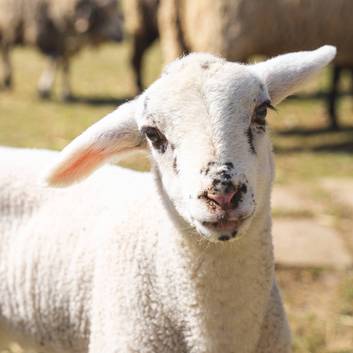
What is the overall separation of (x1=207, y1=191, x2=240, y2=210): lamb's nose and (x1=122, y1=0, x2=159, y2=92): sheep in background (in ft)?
24.2

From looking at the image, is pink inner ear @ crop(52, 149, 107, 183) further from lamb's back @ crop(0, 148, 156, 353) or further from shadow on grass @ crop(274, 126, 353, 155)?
shadow on grass @ crop(274, 126, 353, 155)

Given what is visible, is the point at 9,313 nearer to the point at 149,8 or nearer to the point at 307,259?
the point at 307,259

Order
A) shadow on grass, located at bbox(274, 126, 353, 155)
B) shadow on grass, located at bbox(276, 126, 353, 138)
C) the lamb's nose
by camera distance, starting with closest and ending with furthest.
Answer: the lamb's nose → shadow on grass, located at bbox(274, 126, 353, 155) → shadow on grass, located at bbox(276, 126, 353, 138)

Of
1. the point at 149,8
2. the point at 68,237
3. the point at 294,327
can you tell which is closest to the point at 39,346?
the point at 68,237

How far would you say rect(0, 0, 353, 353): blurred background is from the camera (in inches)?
169

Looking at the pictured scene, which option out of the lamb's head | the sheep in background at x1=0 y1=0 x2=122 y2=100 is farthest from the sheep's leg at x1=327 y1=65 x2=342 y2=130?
the lamb's head

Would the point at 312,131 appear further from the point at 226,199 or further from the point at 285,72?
the point at 226,199

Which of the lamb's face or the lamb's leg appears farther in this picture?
the lamb's leg

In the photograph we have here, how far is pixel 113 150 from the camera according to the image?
2.54 meters

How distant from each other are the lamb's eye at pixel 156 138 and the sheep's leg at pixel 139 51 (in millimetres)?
7499

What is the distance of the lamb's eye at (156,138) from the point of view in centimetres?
240

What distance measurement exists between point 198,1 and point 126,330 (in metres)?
4.90

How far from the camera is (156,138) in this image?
7.91ft

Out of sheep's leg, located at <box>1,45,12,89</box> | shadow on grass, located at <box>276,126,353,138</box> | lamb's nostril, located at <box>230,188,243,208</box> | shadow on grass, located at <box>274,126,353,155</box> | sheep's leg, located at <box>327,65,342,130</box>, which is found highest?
sheep's leg, located at <box>1,45,12,89</box>
